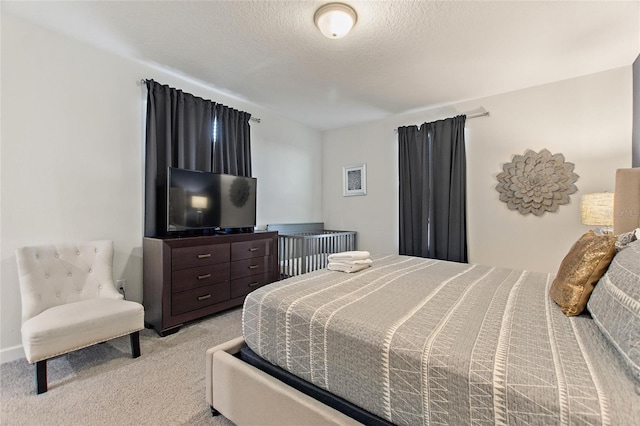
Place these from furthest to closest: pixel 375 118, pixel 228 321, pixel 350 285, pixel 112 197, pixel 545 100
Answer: pixel 375 118 < pixel 545 100 < pixel 228 321 < pixel 112 197 < pixel 350 285

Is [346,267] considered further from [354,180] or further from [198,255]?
[354,180]

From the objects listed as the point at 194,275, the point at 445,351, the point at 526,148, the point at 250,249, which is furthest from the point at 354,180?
the point at 445,351

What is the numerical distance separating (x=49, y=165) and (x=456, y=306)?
319cm

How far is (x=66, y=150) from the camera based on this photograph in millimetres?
2443

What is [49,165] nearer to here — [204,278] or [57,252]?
[57,252]

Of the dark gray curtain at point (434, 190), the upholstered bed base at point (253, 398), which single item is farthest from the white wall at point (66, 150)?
the dark gray curtain at point (434, 190)

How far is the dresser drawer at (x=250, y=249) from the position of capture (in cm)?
313

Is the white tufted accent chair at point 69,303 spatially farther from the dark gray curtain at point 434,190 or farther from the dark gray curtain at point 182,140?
the dark gray curtain at point 434,190

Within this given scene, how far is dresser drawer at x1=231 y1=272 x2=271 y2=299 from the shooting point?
313 centimetres

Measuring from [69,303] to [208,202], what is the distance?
143 centimetres

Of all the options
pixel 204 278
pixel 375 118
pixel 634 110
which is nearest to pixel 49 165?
pixel 204 278

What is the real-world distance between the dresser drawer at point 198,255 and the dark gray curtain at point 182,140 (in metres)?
0.48

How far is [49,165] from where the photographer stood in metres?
2.36


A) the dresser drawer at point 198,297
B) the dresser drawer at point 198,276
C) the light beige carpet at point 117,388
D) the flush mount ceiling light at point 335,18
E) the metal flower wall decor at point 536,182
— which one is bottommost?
the light beige carpet at point 117,388
